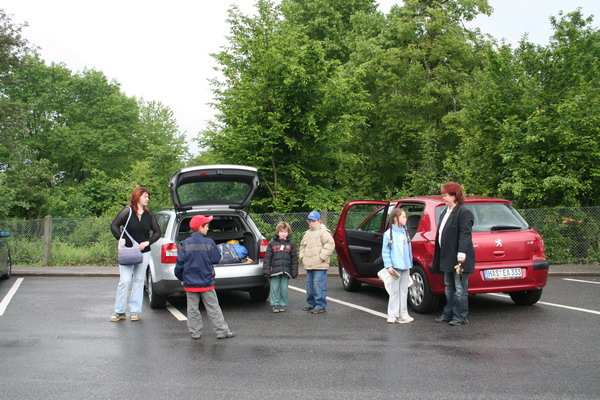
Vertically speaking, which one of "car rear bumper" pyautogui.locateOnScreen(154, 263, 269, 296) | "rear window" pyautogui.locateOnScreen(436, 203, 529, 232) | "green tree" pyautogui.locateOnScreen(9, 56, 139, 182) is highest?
"green tree" pyautogui.locateOnScreen(9, 56, 139, 182)

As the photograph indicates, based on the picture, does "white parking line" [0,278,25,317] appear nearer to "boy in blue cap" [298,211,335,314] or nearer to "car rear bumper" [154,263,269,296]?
"car rear bumper" [154,263,269,296]

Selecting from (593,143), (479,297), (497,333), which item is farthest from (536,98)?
(497,333)

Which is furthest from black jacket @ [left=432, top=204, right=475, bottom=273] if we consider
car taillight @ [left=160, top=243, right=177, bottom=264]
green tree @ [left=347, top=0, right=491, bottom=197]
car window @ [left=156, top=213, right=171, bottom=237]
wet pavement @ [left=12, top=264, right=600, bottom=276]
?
green tree @ [left=347, top=0, right=491, bottom=197]

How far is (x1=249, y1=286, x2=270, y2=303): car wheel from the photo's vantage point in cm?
960

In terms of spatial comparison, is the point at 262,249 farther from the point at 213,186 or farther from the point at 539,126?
the point at 539,126

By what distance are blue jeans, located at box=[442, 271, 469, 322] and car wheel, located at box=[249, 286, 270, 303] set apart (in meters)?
3.13

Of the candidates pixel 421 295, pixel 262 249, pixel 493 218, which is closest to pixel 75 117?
pixel 262 249

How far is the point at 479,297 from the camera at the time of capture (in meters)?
9.85

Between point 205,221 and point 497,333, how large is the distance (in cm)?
384

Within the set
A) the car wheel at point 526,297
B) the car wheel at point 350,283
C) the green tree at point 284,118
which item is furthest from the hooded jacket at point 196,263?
the green tree at point 284,118

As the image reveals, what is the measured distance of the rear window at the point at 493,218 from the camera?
825 centimetres

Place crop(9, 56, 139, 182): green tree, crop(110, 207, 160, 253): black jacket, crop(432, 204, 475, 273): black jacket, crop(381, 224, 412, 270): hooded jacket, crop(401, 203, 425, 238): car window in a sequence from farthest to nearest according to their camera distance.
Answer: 1. crop(9, 56, 139, 182): green tree
2. crop(401, 203, 425, 238): car window
3. crop(110, 207, 160, 253): black jacket
4. crop(381, 224, 412, 270): hooded jacket
5. crop(432, 204, 475, 273): black jacket

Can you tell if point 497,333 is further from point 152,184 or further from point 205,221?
point 152,184

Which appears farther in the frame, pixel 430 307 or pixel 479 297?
pixel 479 297
